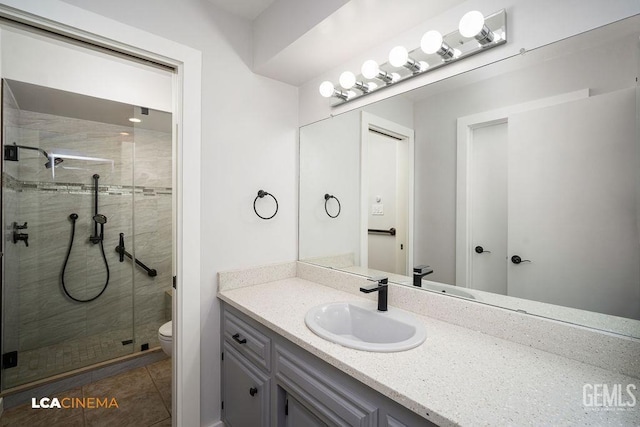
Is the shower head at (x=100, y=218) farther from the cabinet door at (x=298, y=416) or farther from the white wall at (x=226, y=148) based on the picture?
the cabinet door at (x=298, y=416)

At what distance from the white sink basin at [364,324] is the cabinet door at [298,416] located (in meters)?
0.29

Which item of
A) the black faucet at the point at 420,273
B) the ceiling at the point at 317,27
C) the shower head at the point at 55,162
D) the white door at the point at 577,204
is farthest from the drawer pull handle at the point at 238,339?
the shower head at the point at 55,162

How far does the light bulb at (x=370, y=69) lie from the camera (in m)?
1.40

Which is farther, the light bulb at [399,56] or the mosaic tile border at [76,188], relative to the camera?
the mosaic tile border at [76,188]

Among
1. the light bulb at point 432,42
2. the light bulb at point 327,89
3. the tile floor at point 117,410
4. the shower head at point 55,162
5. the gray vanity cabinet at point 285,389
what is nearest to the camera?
the gray vanity cabinet at point 285,389

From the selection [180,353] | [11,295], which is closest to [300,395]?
[180,353]

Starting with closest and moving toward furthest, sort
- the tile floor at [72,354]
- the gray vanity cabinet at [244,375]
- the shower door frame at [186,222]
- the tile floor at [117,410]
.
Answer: the gray vanity cabinet at [244,375]
the shower door frame at [186,222]
the tile floor at [117,410]
the tile floor at [72,354]

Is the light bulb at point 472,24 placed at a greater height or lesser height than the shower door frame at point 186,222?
greater

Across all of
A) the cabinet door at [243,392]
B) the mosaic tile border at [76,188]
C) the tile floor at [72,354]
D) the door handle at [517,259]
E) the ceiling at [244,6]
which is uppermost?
the ceiling at [244,6]

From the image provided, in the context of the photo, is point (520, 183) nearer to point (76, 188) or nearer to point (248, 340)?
point (248, 340)

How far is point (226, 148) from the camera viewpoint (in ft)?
5.45

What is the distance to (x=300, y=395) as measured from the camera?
1053 millimetres

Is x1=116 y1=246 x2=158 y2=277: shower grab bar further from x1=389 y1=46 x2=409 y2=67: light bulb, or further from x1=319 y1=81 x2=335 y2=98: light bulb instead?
x1=389 y1=46 x2=409 y2=67: light bulb

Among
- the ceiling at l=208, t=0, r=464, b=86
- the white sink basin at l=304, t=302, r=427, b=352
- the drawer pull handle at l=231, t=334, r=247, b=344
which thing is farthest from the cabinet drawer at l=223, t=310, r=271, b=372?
the ceiling at l=208, t=0, r=464, b=86
